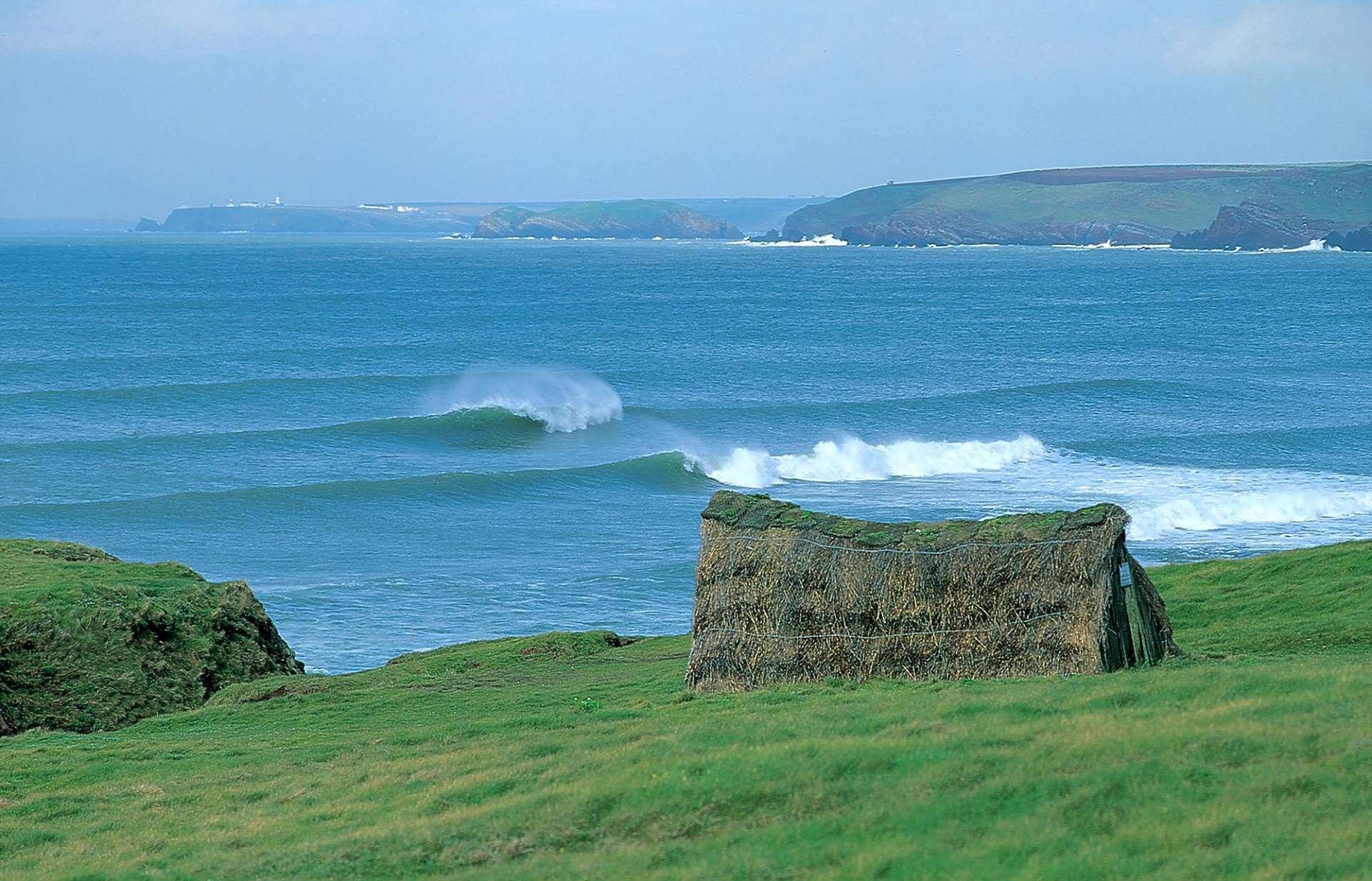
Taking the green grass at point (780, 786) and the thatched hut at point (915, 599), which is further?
the thatched hut at point (915, 599)

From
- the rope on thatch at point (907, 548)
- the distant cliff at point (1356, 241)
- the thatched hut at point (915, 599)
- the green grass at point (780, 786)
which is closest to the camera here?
the green grass at point (780, 786)

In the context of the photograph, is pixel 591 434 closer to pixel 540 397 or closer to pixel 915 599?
pixel 540 397

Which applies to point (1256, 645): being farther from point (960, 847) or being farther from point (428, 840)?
point (428, 840)

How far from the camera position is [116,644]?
57.5 ft

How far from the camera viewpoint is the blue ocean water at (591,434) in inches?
1223

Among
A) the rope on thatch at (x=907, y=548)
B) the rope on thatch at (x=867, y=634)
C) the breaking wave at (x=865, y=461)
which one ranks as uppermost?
the rope on thatch at (x=907, y=548)

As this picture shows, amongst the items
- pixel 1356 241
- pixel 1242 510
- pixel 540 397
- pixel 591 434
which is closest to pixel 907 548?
pixel 1242 510

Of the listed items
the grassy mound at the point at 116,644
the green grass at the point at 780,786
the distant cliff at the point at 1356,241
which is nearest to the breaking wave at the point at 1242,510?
the green grass at the point at 780,786

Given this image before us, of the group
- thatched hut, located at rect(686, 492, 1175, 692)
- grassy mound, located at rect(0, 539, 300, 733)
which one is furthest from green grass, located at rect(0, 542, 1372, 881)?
grassy mound, located at rect(0, 539, 300, 733)

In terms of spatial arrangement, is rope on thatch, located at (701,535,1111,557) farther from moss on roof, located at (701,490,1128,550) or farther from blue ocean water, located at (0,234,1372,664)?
blue ocean water, located at (0,234,1372,664)

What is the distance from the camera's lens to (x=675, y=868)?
6.83m

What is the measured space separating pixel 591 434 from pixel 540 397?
5833mm

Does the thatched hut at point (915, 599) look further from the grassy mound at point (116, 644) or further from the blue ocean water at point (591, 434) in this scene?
the blue ocean water at point (591, 434)

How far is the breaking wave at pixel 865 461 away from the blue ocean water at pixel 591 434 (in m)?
0.14
